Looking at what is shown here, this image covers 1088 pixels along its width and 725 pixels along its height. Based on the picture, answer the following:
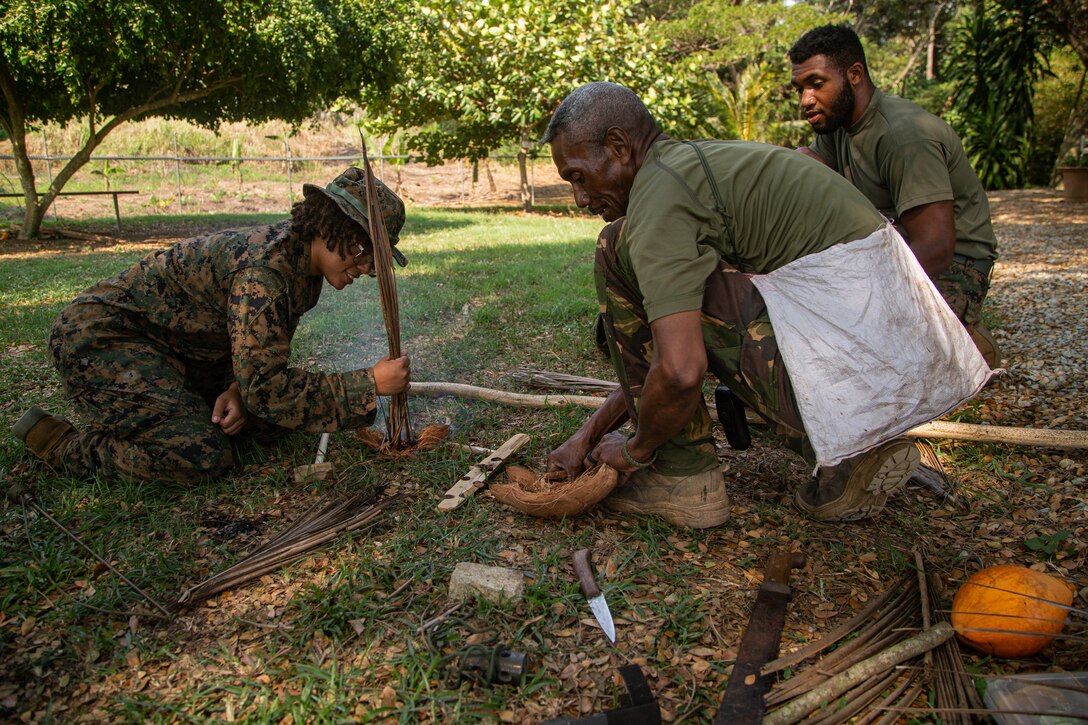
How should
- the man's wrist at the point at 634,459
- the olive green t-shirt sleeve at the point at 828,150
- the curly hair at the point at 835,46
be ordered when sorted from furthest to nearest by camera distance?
the olive green t-shirt sleeve at the point at 828,150, the curly hair at the point at 835,46, the man's wrist at the point at 634,459

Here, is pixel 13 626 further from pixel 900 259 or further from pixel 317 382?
pixel 900 259

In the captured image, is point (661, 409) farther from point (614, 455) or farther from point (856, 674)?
point (856, 674)

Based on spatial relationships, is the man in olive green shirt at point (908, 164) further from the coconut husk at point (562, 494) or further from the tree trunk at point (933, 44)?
the tree trunk at point (933, 44)

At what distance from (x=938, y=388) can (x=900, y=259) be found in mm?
439

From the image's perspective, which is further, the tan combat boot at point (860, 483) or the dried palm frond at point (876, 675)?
the tan combat boot at point (860, 483)

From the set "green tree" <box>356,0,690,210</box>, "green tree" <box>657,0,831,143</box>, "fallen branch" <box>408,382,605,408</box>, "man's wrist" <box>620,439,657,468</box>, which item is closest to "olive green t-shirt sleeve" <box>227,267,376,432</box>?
"fallen branch" <box>408,382,605,408</box>

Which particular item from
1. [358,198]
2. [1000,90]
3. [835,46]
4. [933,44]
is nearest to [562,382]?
[358,198]

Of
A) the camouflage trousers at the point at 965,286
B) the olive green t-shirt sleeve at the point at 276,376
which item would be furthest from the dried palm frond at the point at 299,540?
the camouflage trousers at the point at 965,286

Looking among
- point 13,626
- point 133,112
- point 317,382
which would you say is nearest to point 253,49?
point 133,112

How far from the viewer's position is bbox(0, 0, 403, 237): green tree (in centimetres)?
918

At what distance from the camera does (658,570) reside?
250cm

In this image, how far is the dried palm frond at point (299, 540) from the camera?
240 cm

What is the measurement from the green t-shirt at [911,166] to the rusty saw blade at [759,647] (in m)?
1.77

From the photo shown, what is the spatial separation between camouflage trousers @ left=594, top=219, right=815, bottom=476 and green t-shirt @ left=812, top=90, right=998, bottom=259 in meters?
1.29
